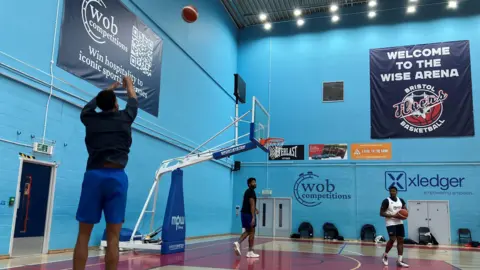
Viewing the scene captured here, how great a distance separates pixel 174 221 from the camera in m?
9.43

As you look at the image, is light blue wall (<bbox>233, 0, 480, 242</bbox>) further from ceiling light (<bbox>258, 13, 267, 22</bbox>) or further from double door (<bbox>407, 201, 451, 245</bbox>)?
ceiling light (<bbox>258, 13, 267, 22</bbox>)

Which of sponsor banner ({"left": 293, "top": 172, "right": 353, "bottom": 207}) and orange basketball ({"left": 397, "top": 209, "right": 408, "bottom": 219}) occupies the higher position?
sponsor banner ({"left": 293, "top": 172, "right": 353, "bottom": 207})

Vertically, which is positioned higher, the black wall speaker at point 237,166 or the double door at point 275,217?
the black wall speaker at point 237,166

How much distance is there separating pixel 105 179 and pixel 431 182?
55.3 ft

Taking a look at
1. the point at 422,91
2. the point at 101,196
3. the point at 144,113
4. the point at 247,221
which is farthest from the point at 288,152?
the point at 101,196

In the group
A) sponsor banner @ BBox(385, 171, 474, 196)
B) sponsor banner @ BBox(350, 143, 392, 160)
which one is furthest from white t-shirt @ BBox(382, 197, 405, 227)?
sponsor banner @ BBox(350, 143, 392, 160)

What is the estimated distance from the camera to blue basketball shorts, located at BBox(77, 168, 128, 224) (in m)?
3.02

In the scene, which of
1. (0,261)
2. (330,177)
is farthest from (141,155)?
(330,177)

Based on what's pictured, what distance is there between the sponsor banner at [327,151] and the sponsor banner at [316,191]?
2.83 feet

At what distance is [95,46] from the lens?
10.1 metres

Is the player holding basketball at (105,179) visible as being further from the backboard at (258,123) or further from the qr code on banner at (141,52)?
the qr code on banner at (141,52)

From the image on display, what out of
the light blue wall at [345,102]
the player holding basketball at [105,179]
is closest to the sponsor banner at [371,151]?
the light blue wall at [345,102]

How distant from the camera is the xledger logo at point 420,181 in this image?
17.0 m

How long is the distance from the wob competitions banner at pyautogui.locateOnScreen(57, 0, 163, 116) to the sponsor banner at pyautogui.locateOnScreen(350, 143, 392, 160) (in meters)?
9.56
